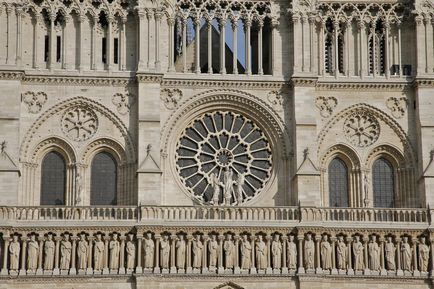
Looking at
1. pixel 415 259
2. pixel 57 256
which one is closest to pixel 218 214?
pixel 57 256

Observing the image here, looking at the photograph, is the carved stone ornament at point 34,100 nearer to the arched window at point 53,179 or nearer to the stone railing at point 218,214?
the arched window at point 53,179

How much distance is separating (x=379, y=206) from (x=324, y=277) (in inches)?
134

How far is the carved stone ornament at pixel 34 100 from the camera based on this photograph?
119 feet

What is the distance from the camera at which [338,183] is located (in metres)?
37.1

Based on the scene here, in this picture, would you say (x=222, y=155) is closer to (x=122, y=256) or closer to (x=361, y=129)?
(x=361, y=129)

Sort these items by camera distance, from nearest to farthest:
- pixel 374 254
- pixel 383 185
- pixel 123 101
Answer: pixel 374 254, pixel 123 101, pixel 383 185

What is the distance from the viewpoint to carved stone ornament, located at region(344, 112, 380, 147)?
3719 cm

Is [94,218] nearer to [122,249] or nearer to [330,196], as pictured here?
[122,249]

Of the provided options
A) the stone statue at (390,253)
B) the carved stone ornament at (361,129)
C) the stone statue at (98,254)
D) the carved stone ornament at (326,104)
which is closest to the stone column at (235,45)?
the carved stone ornament at (326,104)

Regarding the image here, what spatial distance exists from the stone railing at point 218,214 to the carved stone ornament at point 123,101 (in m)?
3.11

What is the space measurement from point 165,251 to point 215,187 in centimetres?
260

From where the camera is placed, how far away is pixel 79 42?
3694 cm

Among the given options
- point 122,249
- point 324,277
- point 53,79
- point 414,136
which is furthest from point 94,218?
point 414,136

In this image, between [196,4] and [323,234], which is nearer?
[323,234]
